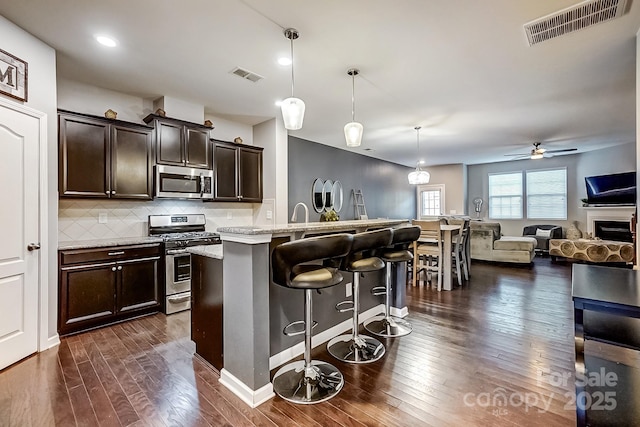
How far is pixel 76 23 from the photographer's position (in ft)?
7.55

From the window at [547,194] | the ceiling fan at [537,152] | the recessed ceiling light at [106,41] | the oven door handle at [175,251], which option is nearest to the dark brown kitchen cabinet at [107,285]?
the oven door handle at [175,251]

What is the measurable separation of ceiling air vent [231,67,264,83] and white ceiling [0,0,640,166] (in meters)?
0.08

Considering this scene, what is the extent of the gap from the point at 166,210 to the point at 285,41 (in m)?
2.75

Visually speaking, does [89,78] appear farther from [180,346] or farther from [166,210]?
[180,346]

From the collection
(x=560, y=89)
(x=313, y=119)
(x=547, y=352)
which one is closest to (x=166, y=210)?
(x=313, y=119)

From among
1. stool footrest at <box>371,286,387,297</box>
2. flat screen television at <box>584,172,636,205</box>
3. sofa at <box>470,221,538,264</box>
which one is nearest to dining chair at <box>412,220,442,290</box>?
stool footrest at <box>371,286,387,297</box>

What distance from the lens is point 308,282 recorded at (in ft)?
6.05

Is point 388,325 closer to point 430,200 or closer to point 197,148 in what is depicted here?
point 197,148

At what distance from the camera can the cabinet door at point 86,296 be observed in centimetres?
285

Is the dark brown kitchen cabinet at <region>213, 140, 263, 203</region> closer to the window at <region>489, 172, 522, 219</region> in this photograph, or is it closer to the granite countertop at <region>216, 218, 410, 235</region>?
the granite countertop at <region>216, 218, 410, 235</region>

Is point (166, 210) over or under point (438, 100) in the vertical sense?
under

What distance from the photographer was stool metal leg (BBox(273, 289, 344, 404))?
1931 millimetres

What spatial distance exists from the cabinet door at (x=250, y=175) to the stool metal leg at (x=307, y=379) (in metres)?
2.94

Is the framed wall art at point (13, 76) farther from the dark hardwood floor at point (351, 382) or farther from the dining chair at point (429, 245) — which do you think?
the dining chair at point (429, 245)
